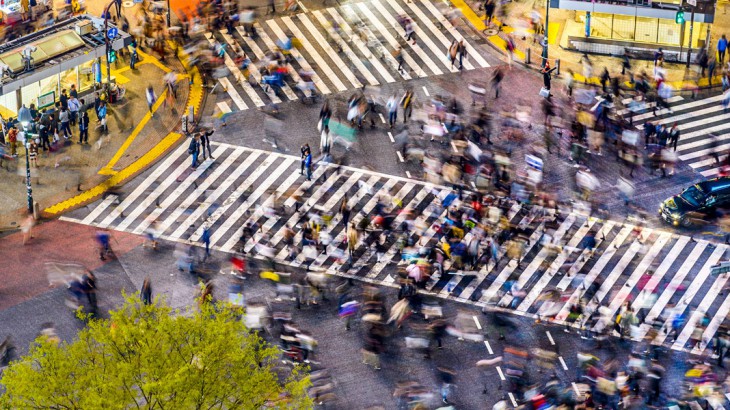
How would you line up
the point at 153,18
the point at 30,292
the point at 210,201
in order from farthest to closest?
the point at 153,18 < the point at 210,201 < the point at 30,292

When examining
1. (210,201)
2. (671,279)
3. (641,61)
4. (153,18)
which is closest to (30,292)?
(210,201)

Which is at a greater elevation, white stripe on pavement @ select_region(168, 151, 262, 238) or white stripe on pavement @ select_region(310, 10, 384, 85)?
white stripe on pavement @ select_region(310, 10, 384, 85)

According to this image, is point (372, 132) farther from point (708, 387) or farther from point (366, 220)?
point (708, 387)

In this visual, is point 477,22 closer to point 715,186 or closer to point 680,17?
point 680,17

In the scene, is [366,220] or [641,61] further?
[641,61]

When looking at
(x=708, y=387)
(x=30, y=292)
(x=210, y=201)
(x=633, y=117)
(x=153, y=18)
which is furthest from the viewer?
(x=153, y=18)

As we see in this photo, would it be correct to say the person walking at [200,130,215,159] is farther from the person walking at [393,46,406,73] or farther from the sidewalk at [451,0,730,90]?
the sidewalk at [451,0,730,90]

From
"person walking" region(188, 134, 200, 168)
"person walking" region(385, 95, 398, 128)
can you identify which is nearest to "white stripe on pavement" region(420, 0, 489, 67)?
"person walking" region(385, 95, 398, 128)
